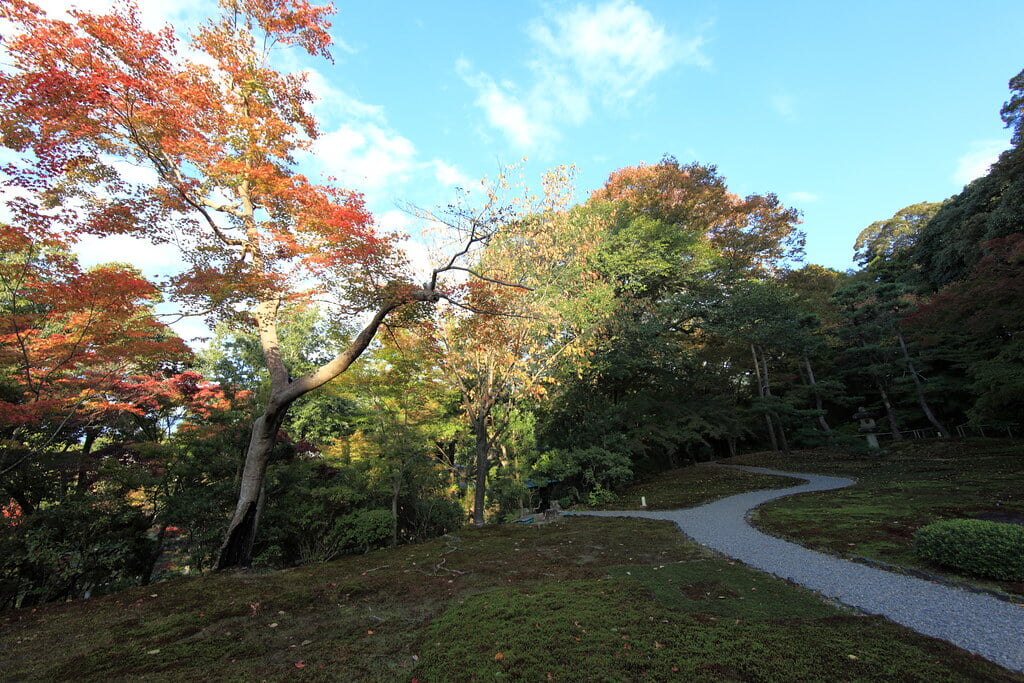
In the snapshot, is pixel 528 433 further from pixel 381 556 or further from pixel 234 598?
pixel 234 598

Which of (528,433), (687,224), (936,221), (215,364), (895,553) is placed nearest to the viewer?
(895,553)

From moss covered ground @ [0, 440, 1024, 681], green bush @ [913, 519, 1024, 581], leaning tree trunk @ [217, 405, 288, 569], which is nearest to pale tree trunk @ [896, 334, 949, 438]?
green bush @ [913, 519, 1024, 581]

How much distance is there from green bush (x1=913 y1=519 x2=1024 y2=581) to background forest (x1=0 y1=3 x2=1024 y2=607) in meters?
6.18

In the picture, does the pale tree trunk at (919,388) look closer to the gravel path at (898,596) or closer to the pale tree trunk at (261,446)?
the gravel path at (898,596)

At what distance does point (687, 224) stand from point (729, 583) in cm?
1973

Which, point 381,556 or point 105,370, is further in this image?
point 105,370

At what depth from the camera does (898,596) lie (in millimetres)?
4125

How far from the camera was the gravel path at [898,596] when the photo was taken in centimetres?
321

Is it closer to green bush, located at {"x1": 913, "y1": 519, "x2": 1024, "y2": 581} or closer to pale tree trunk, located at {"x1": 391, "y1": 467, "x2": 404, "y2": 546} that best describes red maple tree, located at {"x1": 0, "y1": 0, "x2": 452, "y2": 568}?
pale tree trunk, located at {"x1": 391, "y1": 467, "x2": 404, "y2": 546}

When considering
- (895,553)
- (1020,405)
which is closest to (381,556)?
(895,553)

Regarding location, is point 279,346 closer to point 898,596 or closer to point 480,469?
point 480,469

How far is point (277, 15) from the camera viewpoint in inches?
307

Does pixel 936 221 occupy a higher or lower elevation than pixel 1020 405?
higher

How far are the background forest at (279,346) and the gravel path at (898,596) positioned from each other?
5.26 meters
